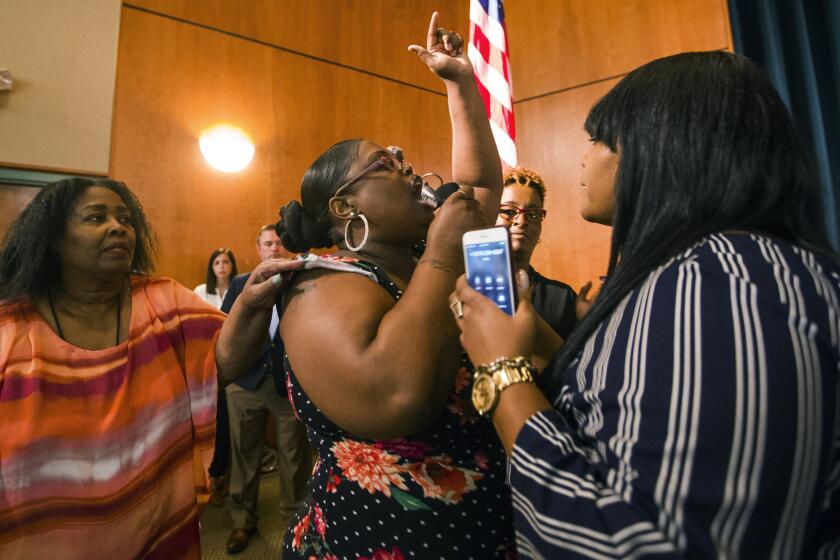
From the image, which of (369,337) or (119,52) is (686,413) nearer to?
(369,337)

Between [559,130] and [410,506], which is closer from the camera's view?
[410,506]

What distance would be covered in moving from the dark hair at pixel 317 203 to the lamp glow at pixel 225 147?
10.2 ft

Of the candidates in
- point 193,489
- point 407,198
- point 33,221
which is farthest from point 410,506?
point 33,221

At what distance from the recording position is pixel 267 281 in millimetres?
956

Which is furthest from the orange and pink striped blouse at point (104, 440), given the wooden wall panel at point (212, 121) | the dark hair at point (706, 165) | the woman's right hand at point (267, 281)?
the wooden wall panel at point (212, 121)

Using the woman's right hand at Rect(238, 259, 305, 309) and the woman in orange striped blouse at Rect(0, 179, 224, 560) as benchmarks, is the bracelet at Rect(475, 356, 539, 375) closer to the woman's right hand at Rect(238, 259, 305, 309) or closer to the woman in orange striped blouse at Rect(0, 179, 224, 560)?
the woman's right hand at Rect(238, 259, 305, 309)

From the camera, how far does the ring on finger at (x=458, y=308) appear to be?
74 centimetres

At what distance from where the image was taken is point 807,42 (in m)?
3.23

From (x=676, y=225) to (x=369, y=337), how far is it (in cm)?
47

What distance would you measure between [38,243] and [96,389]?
0.49m

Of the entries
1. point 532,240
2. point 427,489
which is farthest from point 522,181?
point 427,489

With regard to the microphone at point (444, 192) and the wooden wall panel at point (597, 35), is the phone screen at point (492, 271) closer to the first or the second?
the microphone at point (444, 192)

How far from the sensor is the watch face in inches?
25.6

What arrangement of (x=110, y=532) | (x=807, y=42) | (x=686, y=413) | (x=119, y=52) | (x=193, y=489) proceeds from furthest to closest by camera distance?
(x=119, y=52) < (x=807, y=42) < (x=193, y=489) < (x=110, y=532) < (x=686, y=413)
